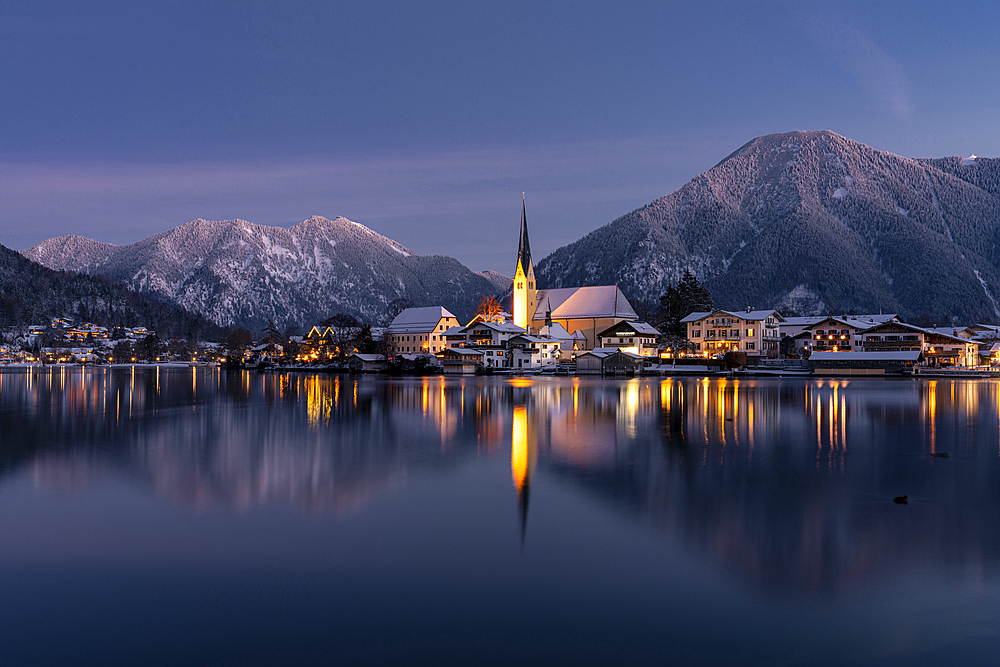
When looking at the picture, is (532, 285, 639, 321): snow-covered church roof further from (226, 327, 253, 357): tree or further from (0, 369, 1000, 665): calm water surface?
(0, 369, 1000, 665): calm water surface

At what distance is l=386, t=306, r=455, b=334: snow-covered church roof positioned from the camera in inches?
3467

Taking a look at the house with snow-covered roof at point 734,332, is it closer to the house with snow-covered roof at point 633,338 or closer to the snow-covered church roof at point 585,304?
the house with snow-covered roof at point 633,338

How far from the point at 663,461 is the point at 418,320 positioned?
75.6 m

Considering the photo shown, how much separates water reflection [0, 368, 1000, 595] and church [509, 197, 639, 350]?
54771mm

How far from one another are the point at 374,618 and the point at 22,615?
3698mm

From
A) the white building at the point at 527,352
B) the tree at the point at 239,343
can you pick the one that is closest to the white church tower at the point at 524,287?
the white building at the point at 527,352

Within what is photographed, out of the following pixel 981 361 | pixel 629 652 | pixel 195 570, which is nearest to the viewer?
pixel 629 652

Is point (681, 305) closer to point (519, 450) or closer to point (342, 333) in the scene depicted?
point (342, 333)

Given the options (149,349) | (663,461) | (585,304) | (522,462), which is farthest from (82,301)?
(663,461)

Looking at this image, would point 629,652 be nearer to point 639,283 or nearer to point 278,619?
point 278,619

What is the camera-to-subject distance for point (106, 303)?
170500 millimetres

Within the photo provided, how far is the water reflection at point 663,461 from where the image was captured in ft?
31.4

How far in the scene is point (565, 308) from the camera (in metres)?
93.8

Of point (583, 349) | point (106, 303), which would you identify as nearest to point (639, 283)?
point (583, 349)
